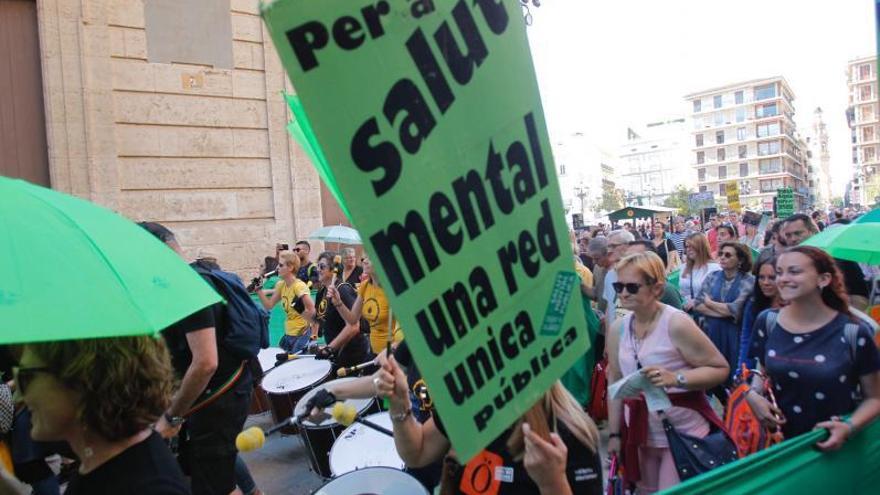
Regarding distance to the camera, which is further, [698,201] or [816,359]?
[698,201]

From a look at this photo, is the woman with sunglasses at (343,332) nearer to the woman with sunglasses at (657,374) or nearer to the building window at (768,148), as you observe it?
the woman with sunglasses at (657,374)

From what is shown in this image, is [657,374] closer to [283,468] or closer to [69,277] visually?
[69,277]

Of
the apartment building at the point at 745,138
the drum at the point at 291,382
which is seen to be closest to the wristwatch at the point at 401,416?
the drum at the point at 291,382

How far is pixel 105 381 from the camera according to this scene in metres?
1.86

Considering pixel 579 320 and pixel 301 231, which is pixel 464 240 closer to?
pixel 579 320

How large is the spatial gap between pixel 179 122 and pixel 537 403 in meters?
12.5

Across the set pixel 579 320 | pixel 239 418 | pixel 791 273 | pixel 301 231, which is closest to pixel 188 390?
pixel 239 418

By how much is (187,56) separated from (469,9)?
511 inches

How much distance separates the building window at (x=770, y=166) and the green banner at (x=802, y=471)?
421 feet

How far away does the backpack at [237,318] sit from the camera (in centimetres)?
362

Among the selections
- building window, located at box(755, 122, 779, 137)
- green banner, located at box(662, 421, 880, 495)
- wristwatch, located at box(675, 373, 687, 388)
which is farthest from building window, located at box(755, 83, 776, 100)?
wristwatch, located at box(675, 373, 687, 388)

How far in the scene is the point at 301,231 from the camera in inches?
557

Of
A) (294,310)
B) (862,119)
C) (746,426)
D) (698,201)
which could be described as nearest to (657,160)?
(862,119)

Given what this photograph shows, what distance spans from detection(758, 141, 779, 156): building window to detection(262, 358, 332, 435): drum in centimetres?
12860
